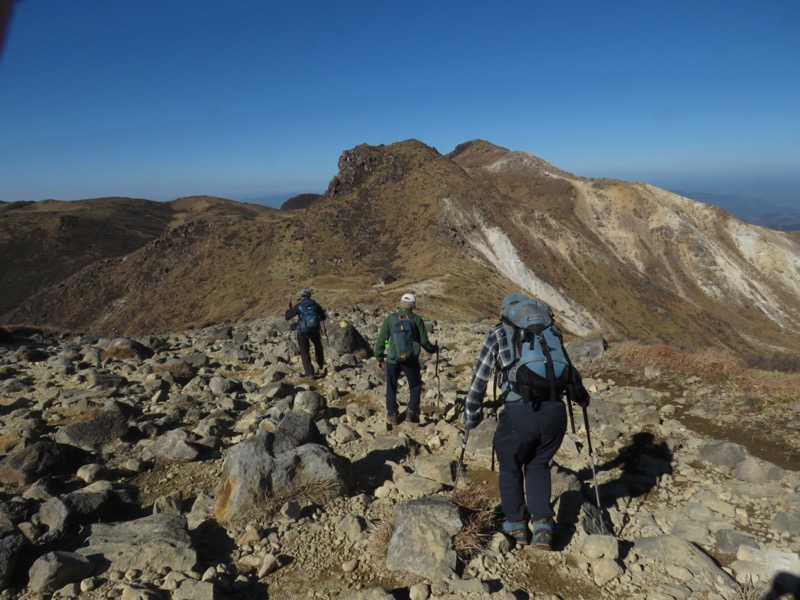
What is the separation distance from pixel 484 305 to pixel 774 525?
28.4m

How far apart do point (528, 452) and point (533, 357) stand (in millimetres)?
1196

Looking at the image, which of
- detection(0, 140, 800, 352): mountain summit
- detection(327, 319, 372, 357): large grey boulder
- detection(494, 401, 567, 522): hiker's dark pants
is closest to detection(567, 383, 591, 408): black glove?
detection(494, 401, 567, 522): hiker's dark pants

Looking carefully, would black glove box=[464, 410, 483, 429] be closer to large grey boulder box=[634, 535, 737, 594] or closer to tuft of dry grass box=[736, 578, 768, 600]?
large grey boulder box=[634, 535, 737, 594]

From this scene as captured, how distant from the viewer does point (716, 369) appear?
40.3 ft

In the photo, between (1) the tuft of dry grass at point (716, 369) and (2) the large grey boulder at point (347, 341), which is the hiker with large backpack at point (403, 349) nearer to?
(2) the large grey boulder at point (347, 341)

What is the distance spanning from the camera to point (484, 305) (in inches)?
1356

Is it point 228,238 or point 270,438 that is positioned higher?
point 228,238

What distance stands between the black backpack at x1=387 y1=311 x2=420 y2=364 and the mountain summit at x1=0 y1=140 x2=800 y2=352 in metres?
21.1

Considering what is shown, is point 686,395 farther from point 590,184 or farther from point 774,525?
point 590,184

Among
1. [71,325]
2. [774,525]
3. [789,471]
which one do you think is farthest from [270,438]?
[71,325]

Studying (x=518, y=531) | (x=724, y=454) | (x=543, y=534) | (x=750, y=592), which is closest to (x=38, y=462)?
(x=518, y=531)

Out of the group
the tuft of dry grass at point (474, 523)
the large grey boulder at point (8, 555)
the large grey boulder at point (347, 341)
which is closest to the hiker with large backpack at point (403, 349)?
the tuft of dry grass at point (474, 523)

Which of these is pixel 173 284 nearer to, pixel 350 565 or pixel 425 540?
pixel 350 565

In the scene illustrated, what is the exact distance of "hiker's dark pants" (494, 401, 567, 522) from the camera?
5.48 m
